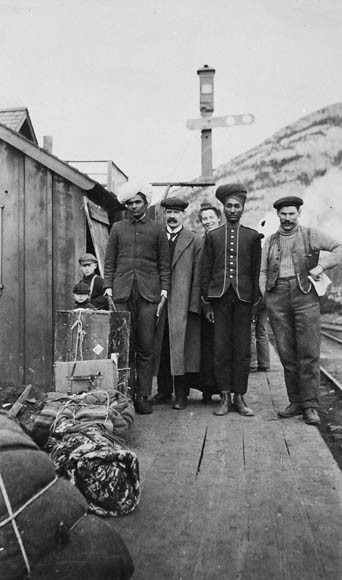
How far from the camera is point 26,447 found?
2.32 metres

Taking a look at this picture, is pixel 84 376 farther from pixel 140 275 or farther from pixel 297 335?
pixel 297 335

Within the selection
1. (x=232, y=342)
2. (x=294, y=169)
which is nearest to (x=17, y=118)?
(x=232, y=342)

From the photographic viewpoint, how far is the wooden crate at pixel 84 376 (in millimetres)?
4934

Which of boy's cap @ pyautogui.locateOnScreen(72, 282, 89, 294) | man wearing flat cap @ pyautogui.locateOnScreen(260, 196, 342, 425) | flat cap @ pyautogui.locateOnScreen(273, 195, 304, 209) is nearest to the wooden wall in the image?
boy's cap @ pyautogui.locateOnScreen(72, 282, 89, 294)

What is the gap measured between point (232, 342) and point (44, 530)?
355 centimetres

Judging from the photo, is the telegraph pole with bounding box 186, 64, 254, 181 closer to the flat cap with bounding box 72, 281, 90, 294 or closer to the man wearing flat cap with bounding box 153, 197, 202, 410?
the man wearing flat cap with bounding box 153, 197, 202, 410

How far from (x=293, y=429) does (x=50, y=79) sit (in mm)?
9863

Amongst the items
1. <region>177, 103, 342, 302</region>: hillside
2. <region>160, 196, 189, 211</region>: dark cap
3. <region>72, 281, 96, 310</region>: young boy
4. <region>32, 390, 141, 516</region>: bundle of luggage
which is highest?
<region>177, 103, 342, 302</region>: hillside

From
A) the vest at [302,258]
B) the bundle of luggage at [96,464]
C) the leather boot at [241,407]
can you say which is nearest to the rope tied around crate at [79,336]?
the leather boot at [241,407]

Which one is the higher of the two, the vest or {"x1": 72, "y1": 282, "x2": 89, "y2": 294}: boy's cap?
the vest

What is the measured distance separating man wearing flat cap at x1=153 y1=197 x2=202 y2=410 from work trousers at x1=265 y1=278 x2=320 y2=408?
80 centimetres

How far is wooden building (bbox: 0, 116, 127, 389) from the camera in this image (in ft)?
25.0

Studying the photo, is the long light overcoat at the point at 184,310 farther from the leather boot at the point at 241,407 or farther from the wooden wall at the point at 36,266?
the wooden wall at the point at 36,266

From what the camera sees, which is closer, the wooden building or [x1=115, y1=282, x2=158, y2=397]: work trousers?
[x1=115, y1=282, x2=158, y2=397]: work trousers
